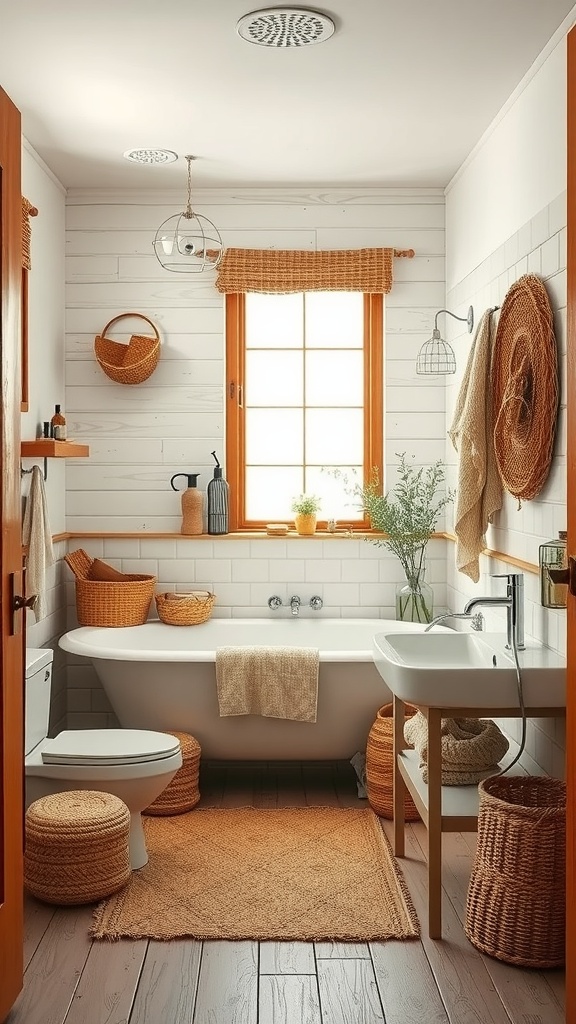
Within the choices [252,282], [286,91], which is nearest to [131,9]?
[286,91]

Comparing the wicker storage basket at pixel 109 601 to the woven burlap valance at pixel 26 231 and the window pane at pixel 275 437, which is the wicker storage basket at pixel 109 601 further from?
the woven burlap valance at pixel 26 231

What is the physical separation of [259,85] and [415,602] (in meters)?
2.55

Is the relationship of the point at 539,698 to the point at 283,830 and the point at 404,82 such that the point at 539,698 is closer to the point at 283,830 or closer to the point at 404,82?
the point at 283,830

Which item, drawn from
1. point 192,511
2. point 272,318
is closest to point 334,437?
point 272,318

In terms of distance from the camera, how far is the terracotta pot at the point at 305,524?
5.35 m

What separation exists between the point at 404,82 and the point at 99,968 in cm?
323

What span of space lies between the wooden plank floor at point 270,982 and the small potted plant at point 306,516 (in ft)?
7.52

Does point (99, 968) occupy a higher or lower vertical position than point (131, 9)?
lower

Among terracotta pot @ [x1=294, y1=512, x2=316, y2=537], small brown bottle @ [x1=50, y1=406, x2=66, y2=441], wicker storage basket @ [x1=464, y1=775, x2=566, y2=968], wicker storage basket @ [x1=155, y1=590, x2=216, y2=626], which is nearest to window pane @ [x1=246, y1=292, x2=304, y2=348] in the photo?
terracotta pot @ [x1=294, y1=512, x2=316, y2=537]

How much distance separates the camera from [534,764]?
3.76 meters

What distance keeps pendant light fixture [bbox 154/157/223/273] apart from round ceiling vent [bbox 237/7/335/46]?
1413mm

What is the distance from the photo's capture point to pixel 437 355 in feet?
16.8

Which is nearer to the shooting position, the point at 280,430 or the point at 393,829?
the point at 393,829

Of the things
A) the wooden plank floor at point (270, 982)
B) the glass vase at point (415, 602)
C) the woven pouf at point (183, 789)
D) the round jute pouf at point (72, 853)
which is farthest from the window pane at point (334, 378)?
the wooden plank floor at point (270, 982)
